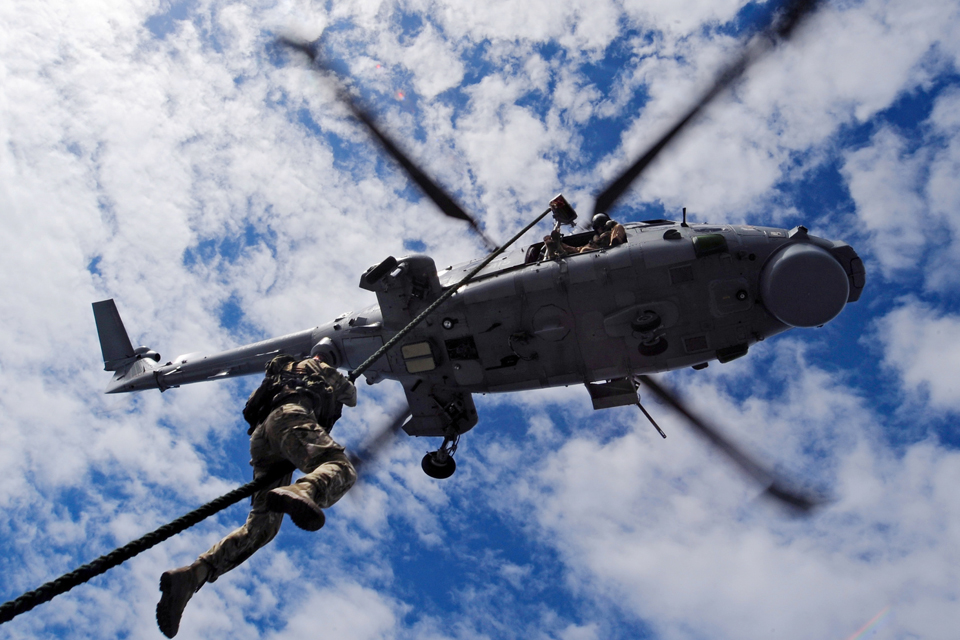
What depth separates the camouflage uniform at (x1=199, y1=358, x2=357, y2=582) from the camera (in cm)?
497

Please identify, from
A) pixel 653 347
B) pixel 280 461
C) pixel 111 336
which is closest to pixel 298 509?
pixel 280 461

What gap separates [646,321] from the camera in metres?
10.4

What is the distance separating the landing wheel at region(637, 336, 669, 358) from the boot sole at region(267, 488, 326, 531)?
7.92 m

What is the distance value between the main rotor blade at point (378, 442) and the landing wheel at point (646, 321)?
6.01m

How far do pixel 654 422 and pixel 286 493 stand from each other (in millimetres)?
8918

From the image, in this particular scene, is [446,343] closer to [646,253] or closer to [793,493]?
[646,253]

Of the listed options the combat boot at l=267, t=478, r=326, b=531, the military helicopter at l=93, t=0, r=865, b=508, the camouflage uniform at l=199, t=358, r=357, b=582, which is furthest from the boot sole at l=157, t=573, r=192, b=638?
the military helicopter at l=93, t=0, r=865, b=508

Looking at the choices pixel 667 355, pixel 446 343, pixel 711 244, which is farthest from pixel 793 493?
pixel 446 343

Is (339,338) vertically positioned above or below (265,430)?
above

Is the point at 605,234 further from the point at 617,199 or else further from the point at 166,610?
the point at 166,610

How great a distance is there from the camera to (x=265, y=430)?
5.89 metres

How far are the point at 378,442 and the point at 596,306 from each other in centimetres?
644

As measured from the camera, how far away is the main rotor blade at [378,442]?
13831 millimetres

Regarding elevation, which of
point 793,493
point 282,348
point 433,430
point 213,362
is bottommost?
point 213,362
